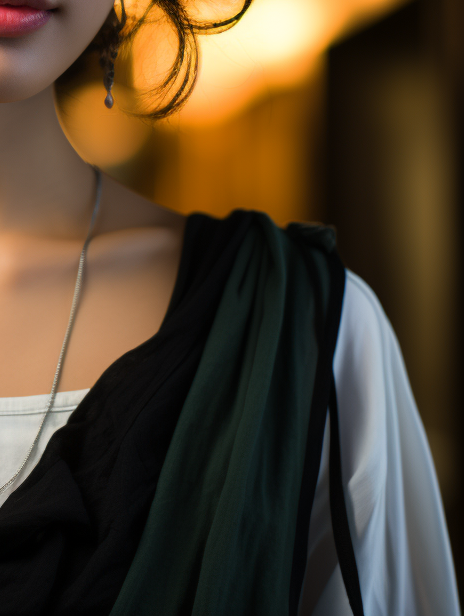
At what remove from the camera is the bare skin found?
24.2 inches

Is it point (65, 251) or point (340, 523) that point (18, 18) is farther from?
point (340, 523)

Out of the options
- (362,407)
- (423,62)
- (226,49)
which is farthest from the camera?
(423,62)

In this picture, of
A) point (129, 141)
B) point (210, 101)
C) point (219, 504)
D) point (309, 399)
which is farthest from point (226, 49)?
point (219, 504)

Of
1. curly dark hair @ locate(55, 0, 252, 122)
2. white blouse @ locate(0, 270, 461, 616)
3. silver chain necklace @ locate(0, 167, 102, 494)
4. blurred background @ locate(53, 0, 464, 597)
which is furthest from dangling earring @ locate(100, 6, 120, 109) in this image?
blurred background @ locate(53, 0, 464, 597)

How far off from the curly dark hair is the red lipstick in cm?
19

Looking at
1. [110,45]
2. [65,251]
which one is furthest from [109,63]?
[65,251]

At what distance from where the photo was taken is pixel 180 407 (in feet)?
1.89

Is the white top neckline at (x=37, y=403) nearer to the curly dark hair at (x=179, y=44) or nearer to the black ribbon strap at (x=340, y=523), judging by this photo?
the black ribbon strap at (x=340, y=523)

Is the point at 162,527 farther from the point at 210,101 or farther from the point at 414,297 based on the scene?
the point at 414,297

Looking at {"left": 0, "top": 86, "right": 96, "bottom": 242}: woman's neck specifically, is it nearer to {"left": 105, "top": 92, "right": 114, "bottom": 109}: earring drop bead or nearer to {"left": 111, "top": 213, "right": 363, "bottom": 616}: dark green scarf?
{"left": 105, "top": 92, "right": 114, "bottom": 109}: earring drop bead

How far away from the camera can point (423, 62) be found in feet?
7.82

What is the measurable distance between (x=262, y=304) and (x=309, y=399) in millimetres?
146

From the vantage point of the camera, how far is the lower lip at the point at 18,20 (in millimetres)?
495

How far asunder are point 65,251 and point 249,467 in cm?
45
